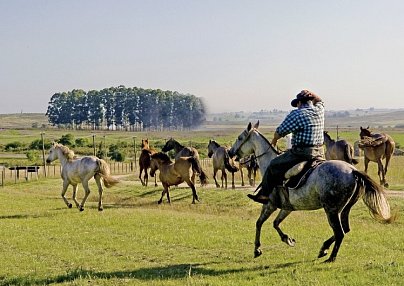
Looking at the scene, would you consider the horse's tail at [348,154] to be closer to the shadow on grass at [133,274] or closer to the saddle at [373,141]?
the saddle at [373,141]

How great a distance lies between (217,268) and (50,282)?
3005mm

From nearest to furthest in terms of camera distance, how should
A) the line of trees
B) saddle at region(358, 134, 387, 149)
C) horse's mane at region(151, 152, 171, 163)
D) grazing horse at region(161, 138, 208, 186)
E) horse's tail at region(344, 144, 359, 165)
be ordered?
grazing horse at region(161, 138, 208, 186) < horse's mane at region(151, 152, 171, 163) < horse's tail at region(344, 144, 359, 165) < saddle at region(358, 134, 387, 149) < the line of trees

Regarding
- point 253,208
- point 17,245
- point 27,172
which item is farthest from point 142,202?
point 27,172

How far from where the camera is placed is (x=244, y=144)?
12.1m

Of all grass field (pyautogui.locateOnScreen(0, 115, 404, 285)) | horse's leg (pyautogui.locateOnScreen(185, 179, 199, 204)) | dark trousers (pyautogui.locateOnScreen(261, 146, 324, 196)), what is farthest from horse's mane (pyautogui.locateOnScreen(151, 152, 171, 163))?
dark trousers (pyautogui.locateOnScreen(261, 146, 324, 196))

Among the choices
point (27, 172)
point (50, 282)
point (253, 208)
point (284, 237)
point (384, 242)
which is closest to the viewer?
point (50, 282)

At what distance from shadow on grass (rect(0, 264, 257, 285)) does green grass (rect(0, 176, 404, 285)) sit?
0.06ft

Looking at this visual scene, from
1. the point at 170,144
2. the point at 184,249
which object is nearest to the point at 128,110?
the point at 170,144

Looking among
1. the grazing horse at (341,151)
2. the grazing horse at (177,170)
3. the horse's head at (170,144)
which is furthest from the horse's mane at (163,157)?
the grazing horse at (341,151)

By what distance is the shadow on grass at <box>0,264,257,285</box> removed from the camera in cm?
958

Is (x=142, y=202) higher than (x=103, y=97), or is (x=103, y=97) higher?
(x=103, y=97)

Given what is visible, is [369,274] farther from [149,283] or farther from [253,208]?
[253,208]

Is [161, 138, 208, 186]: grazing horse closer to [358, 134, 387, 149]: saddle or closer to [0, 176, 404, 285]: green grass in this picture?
[0, 176, 404, 285]: green grass

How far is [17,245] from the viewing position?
45.2 ft
